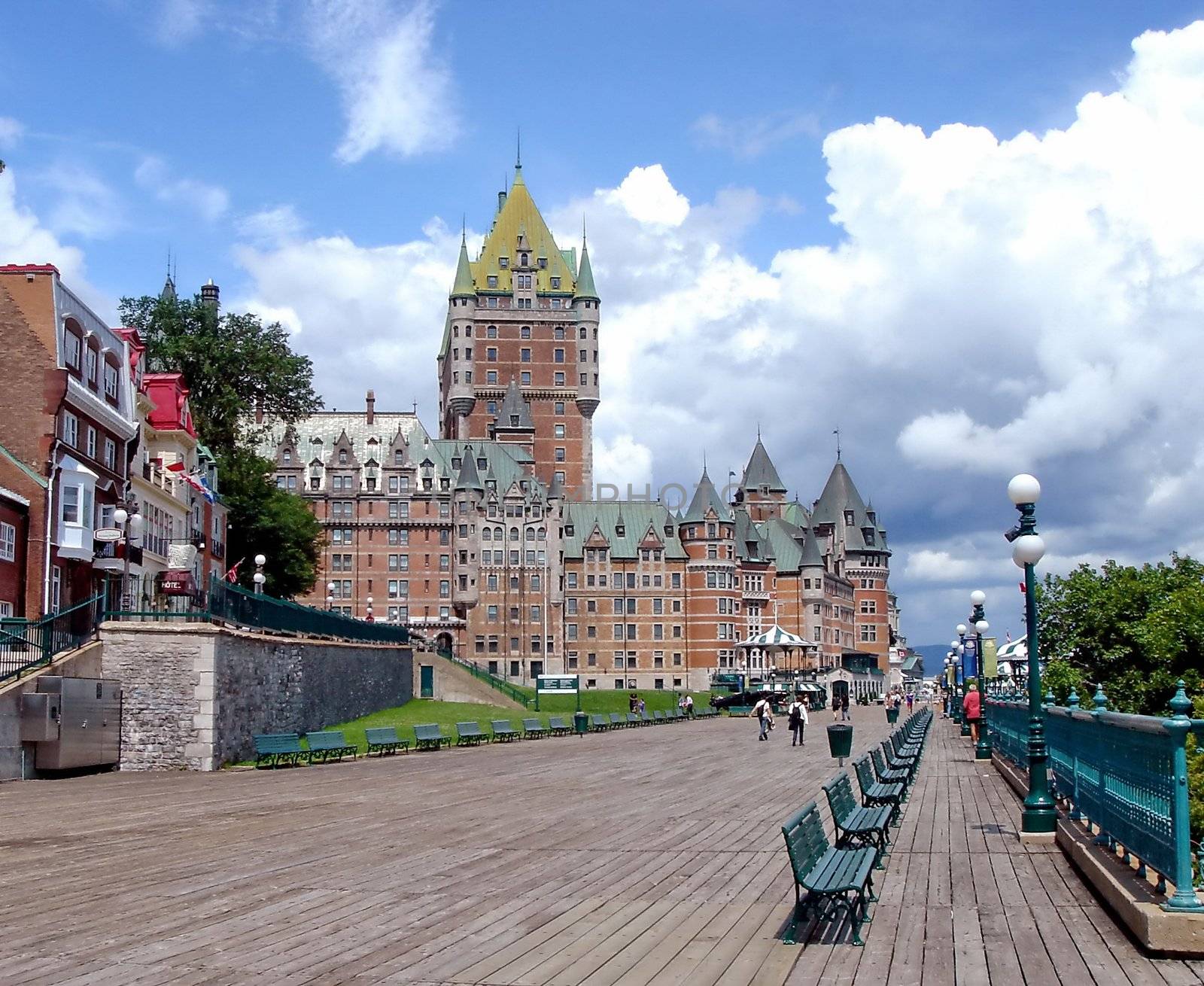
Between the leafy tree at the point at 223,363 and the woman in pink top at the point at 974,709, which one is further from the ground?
the leafy tree at the point at 223,363

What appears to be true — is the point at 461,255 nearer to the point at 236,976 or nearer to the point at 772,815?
the point at 772,815

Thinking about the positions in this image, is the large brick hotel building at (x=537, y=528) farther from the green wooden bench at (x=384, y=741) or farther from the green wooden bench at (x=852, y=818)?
the green wooden bench at (x=852, y=818)

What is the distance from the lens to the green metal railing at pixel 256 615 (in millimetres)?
32250

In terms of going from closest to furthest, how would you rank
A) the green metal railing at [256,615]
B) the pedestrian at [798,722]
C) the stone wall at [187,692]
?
the stone wall at [187,692]
the green metal railing at [256,615]
the pedestrian at [798,722]

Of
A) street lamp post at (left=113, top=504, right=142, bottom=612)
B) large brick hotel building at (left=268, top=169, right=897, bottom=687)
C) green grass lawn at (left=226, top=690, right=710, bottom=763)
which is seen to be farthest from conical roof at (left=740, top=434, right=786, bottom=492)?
street lamp post at (left=113, top=504, right=142, bottom=612)

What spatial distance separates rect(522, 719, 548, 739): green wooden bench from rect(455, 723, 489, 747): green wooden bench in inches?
183

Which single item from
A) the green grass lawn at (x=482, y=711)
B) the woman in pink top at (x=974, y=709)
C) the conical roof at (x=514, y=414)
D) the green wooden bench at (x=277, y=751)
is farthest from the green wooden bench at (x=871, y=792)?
the conical roof at (x=514, y=414)

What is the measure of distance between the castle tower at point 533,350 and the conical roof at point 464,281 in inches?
3.2

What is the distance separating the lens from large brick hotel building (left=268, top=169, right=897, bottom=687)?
378 ft

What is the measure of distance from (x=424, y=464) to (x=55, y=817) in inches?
3842

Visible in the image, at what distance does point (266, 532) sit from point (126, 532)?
31.5 meters

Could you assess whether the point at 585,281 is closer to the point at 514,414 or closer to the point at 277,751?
the point at 514,414

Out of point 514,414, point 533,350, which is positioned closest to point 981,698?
point 514,414

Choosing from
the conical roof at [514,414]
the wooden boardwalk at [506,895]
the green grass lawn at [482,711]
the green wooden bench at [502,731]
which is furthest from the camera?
the conical roof at [514,414]
